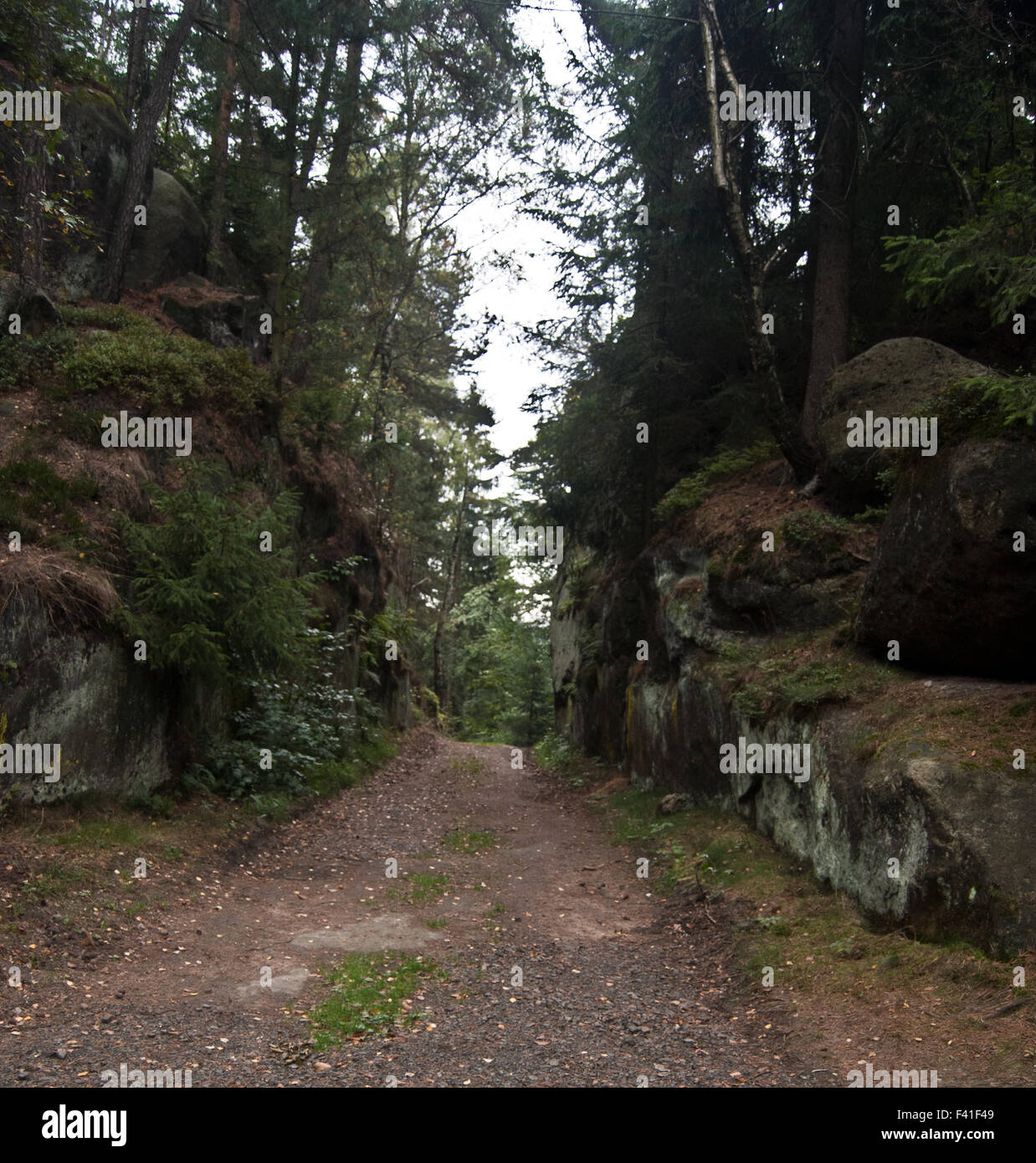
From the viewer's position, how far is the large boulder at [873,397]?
11000 millimetres

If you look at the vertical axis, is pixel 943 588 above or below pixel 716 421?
below

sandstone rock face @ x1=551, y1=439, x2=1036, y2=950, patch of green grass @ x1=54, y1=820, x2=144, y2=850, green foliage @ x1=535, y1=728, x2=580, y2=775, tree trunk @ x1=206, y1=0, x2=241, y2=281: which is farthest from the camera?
green foliage @ x1=535, y1=728, x2=580, y2=775

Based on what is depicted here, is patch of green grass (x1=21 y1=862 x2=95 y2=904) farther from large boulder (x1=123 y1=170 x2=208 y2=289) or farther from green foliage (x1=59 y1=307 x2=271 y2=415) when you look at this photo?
large boulder (x1=123 y1=170 x2=208 y2=289)

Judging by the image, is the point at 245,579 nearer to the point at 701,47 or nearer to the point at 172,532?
the point at 172,532

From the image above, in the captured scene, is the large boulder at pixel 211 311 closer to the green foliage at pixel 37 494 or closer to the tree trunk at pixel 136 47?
the tree trunk at pixel 136 47

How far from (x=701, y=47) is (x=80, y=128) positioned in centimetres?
1240

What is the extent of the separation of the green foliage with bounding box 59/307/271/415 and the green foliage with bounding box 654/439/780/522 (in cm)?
822

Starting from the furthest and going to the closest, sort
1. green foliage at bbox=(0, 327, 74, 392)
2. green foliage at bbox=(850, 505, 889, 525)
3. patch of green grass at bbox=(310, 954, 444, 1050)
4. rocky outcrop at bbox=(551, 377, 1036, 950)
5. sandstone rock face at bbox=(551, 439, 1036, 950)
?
green foliage at bbox=(0, 327, 74, 392)
green foliage at bbox=(850, 505, 889, 525)
rocky outcrop at bbox=(551, 377, 1036, 950)
sandstone rock face at bbox=(551, 439, 1036, 950)
patch of green grass at bbox=(310, 954, 444, 1050)

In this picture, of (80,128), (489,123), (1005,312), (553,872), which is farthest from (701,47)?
(553,872)

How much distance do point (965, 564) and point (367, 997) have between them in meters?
6.39

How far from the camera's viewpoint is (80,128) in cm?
1650

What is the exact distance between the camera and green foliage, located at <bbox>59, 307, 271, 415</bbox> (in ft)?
41.7

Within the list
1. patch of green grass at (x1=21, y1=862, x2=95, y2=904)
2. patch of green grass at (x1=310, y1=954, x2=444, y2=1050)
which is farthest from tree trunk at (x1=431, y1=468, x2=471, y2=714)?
patch of green grass at (x1=310, y1=954, x2=444, y2=1050)

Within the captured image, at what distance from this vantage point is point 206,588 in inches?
412
